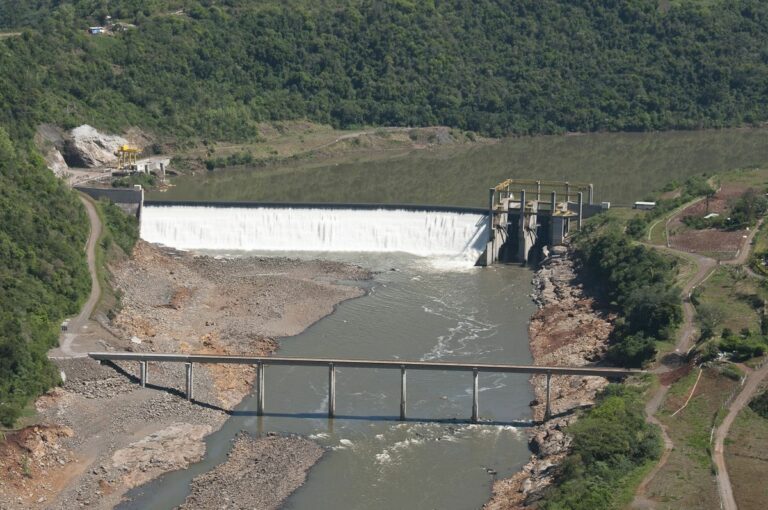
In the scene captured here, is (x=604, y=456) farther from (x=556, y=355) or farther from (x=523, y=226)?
(x=523, y=226)

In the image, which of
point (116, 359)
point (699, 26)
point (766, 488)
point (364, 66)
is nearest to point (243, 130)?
point (364, 66)

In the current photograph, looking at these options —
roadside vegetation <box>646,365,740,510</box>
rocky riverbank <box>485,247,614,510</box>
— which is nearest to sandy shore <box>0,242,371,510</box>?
rocky riverbank <box>485,247,614,510</box>

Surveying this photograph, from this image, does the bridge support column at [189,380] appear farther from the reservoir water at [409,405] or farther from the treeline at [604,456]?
the treeline at [604,456]

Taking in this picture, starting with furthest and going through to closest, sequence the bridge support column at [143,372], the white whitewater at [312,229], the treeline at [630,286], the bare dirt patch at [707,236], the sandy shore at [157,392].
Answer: the white whitewater at [312,229], the bare dirt patch at [707,236], the treeline at [630,286], the bridge support column at [143,372], the sandy shore at [157,392]

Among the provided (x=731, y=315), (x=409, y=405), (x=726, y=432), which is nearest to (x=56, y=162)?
(x=409, y=405)

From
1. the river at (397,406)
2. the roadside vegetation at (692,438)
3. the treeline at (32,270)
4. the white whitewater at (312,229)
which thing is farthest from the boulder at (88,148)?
the roadside vegetation at (692,438)

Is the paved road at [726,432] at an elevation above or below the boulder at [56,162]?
below
